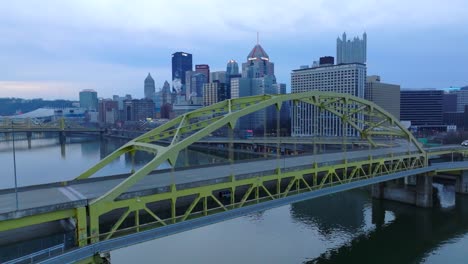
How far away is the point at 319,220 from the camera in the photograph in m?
37.6

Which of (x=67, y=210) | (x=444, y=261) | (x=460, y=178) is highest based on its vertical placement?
(x=67, y=210)

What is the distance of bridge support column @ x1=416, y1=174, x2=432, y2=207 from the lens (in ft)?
139

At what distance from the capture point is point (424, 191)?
42.5 m

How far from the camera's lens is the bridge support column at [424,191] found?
42.4 metres

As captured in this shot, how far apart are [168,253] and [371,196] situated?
99.8 ft

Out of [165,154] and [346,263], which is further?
[346,263]

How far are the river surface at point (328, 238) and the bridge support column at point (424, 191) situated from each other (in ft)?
3.18

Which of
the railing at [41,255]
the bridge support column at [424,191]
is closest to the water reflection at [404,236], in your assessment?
the bridge support column at [424,191]

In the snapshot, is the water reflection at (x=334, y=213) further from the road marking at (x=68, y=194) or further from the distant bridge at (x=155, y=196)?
the road marking at (x=68, y=194)

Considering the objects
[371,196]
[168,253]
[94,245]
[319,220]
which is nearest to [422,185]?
[371,196]

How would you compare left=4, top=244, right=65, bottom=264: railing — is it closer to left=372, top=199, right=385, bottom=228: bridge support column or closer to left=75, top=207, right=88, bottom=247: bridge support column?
left=75, top=207, right=88, bottom=247: bridge support column

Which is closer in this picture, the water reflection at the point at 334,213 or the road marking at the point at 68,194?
the road marking at the point at 68,194

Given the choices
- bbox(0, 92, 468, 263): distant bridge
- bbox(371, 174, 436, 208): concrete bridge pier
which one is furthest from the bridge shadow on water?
bbox(0, 92, 468, 263): distant bridge

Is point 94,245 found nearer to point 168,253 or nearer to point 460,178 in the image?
point 168,253
